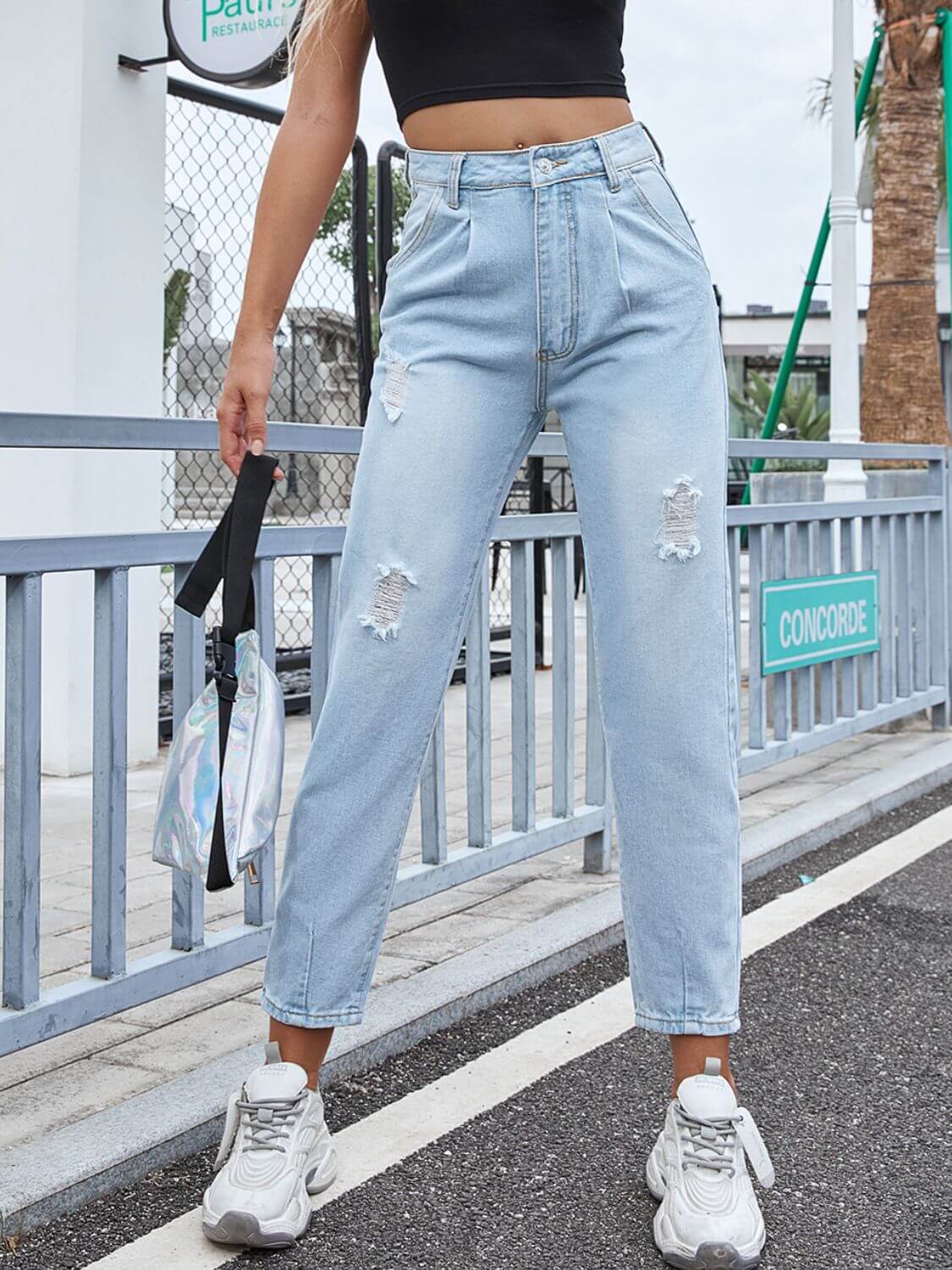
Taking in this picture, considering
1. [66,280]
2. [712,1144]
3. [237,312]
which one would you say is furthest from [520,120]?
[237,312]

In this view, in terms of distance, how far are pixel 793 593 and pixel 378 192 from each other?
286cm

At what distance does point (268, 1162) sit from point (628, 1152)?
2.01ft

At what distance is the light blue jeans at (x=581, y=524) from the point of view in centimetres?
204

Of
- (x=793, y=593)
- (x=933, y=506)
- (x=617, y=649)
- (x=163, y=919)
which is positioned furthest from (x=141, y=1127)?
(x=933, y=506)

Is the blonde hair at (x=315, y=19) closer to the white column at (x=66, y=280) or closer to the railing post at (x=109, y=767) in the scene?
the railing post at (x=109, y=767)

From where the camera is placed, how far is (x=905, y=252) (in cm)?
934

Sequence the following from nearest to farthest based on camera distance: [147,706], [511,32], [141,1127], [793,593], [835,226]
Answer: [511,32], [141,1127], [793,593], [147,706], [835,226]

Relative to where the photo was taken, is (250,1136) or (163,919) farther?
(163,919)

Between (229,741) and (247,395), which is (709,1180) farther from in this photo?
(247,395)

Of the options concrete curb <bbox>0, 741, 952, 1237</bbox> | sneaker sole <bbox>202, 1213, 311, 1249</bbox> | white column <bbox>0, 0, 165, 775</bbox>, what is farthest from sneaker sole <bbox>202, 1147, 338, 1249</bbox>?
white column <bbox>0, 0, 165, 775</bbox>

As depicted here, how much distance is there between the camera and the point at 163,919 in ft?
11.8

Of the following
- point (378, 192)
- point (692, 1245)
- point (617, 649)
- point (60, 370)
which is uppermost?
point (378, 192)

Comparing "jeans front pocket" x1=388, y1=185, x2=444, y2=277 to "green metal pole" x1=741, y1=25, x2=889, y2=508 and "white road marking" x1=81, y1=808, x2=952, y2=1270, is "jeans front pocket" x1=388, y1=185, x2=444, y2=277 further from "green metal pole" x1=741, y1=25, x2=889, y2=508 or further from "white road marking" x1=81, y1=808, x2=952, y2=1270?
"green metal pole" x1=741, y1=25, x2=889, y2=508

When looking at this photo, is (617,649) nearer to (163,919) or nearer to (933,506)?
(163,919)
